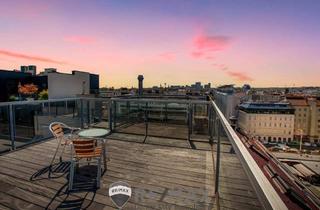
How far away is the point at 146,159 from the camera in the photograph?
13.0 ft

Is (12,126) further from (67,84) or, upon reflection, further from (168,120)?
(67,84)

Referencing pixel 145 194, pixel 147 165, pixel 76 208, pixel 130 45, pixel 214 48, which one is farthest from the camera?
pixel 214 48

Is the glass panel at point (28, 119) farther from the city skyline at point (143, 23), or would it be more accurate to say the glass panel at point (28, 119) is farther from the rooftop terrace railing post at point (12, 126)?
the city skyline at point (143, 23)

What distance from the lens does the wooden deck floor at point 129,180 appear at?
2457mm

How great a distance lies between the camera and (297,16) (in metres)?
8.08

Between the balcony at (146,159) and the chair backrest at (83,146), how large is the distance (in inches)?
20.2

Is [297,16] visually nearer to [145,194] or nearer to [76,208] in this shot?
[145,194]

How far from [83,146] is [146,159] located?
1.44 meters

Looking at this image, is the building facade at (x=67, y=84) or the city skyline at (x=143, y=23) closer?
the city skyline at (x=143, y=23)

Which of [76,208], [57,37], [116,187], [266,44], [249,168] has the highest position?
[266,44]

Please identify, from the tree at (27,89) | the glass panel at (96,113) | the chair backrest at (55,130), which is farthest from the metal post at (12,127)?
the tree at (27,89)

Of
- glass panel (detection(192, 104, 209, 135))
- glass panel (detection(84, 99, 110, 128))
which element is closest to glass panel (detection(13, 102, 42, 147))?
glass panel (detection(84, 99, 110, 128))

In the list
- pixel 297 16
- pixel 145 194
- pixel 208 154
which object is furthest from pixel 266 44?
pixel 145 194

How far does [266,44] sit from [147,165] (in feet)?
41.0
